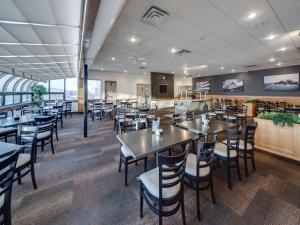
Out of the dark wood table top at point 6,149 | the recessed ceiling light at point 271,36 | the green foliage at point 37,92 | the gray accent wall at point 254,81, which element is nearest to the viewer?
the dark wood table top at point 6,149

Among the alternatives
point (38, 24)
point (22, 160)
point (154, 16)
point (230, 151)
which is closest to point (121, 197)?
point (22, 160)

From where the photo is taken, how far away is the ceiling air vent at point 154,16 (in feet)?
9.21

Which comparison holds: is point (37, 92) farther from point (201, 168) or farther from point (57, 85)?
point (201, 168)

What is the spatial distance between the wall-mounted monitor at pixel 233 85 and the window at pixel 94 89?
10.2 meters

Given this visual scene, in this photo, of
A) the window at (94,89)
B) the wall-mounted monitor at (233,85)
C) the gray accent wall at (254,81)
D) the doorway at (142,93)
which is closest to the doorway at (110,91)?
the window at (94,89)

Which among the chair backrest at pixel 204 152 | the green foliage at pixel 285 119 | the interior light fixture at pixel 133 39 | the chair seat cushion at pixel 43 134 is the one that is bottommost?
the chair seat cushion at pixel 43 134

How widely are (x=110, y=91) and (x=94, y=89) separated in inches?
46.1

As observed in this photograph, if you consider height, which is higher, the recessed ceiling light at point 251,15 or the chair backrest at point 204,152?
the recessed ceiling light at point 251,15

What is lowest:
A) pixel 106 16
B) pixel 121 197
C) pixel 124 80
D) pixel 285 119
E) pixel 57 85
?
pixel 121 197

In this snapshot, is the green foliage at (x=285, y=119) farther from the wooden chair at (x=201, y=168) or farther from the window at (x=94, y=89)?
the window at (x=94, y=89)

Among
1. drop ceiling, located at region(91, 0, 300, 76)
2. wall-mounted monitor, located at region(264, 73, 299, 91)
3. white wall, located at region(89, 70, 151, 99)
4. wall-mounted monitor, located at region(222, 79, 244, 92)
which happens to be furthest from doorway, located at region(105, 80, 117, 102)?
wall-mounted monitor, located at region(264, 73, 299, 91)

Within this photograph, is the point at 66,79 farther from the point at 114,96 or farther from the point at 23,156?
the point at 23,156

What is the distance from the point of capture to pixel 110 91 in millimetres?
11062

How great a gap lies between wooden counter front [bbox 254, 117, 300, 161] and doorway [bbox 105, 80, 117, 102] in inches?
374
